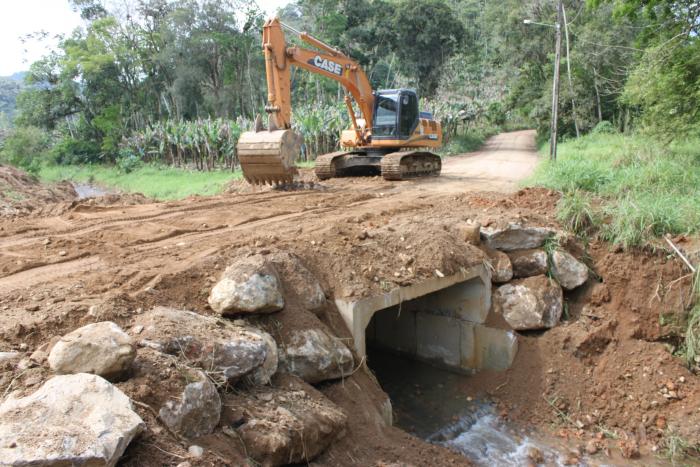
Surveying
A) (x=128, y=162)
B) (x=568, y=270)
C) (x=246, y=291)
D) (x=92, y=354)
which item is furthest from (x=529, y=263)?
(x=128, y=162)

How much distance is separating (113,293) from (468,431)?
475 cm

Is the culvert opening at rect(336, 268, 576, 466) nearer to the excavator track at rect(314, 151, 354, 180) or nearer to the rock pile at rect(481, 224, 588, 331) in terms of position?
the rock pile at rect(481, 224, 588, 331)

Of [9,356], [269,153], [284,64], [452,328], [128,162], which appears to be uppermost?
[284,64]

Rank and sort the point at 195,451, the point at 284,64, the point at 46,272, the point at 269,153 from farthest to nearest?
the point at 284,64, the point at 269,153, the point at 46,272, the point at 195,451

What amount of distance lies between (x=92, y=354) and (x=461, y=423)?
528 centimetres

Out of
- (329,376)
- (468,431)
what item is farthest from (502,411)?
(329,376)

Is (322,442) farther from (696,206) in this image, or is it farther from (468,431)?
(696,206)

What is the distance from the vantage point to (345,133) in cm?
1525

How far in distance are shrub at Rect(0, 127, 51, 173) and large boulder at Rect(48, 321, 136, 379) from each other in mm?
34812

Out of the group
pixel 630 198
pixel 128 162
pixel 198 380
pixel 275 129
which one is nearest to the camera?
pixel 198 380

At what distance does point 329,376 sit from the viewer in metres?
5.48

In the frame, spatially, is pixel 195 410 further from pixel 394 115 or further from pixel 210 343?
pixel 394 115

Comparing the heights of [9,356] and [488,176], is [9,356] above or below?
above

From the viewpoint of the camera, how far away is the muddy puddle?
6562 mm
